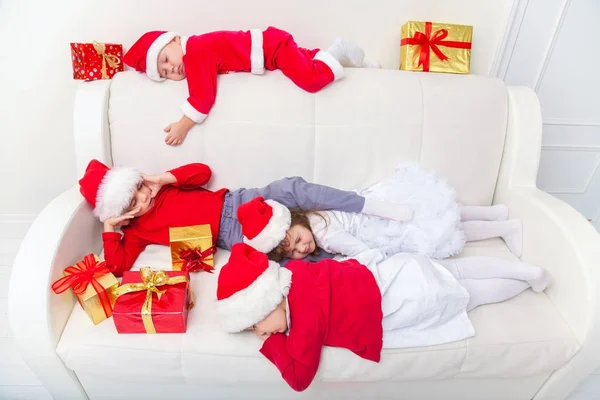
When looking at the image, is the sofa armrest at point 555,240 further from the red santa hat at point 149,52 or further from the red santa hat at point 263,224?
the red santa hat at point 149,52

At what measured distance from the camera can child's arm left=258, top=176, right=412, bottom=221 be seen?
140cm

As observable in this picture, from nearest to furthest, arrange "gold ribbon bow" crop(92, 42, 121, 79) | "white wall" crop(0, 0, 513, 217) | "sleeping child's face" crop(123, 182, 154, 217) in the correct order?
"sleeping child's face" crop(123, 182, 154, 217) → "gold ribbon bow" crop(92, 42, 121, 79) → "white wall" crop(0, 0, 513, 217)

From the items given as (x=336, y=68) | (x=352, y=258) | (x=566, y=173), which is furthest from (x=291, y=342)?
(x=566, y=173)

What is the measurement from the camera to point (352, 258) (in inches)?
50.4

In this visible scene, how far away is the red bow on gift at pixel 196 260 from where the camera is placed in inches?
51.4

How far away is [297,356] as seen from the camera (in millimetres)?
1038

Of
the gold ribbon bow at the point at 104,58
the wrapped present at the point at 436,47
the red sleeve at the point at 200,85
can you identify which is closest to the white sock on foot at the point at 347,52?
the wrapped present at the point at 436,47

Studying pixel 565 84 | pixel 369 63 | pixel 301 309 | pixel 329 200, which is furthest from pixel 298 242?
pixel 565 84

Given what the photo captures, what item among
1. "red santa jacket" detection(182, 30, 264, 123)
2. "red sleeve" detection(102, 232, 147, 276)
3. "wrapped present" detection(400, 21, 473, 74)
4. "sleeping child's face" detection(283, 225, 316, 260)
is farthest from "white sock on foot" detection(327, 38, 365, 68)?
"red sleeve" detection(102, 232, 147, 276)

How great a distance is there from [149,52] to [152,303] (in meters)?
0.88

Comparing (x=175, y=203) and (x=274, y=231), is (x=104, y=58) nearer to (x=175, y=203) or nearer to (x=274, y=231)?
(x=175, y=203)

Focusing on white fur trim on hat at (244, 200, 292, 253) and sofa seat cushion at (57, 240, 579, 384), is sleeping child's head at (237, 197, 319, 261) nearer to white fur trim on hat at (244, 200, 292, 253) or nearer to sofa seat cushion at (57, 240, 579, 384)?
white fur trim on hat at (244, 200, 292, 253)

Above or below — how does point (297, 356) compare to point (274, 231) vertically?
below

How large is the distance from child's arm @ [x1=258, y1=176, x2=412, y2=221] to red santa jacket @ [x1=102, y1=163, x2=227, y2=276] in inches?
9.9
